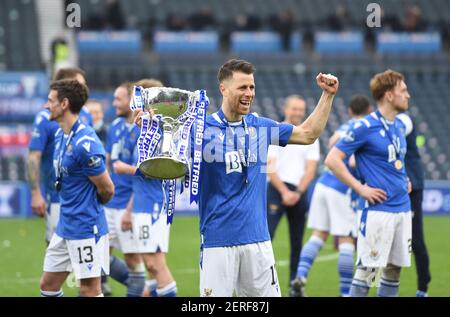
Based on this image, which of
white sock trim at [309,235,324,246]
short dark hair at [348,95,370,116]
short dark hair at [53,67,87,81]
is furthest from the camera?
white sock trim at [309,235,324,246]

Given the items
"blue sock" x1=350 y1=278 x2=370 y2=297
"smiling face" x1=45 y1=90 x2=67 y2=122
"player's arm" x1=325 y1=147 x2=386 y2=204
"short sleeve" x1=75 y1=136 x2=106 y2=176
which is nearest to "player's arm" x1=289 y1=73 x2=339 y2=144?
"short sleeve" x1=75 y1=136 x2=106 y2=176

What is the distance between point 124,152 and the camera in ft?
32.6

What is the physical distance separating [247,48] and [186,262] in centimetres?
1634

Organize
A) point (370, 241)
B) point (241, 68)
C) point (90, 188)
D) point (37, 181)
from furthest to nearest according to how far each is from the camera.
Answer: point (37, 181) → point (370, 241) → point (90, 188) → point (241, 68)

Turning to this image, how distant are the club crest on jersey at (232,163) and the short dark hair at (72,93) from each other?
5.53 feet

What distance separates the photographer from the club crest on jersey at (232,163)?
265 inches

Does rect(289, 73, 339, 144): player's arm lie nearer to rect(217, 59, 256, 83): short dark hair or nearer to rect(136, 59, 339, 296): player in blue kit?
rect(136, 59, 339, 296): player in blue kit

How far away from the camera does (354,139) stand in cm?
873

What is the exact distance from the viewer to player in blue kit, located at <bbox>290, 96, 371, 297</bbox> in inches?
420

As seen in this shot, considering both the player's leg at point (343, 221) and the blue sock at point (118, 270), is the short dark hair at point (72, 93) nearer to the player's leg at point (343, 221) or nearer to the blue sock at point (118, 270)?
the blue sock at point (118, 270)

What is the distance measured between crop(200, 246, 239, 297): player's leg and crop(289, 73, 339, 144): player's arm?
0.88 m
